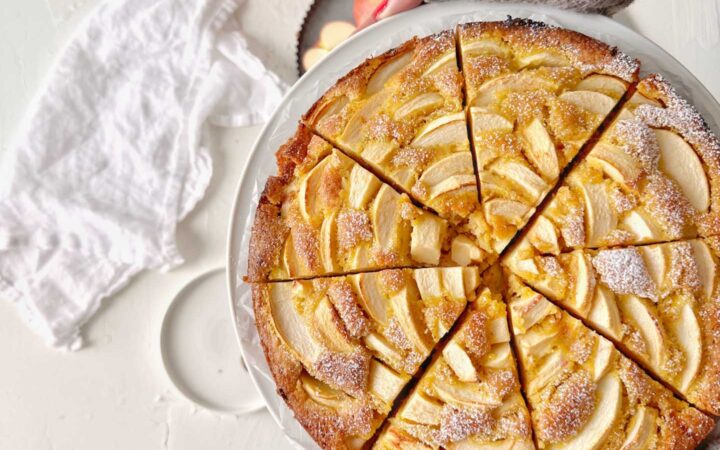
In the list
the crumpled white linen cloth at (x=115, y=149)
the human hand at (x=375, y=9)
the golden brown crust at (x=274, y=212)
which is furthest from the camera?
the crumpled white linen cloth at (x=115, y=149)

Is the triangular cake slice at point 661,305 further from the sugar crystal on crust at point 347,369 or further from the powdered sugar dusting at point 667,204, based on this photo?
the sugar crystal on crust at point 347,369

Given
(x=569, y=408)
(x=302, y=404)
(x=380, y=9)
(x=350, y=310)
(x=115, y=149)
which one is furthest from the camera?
(x=115, y=149)

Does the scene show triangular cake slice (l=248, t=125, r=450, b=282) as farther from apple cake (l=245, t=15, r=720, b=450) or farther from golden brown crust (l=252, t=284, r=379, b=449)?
golden brown crust (l=252, t=284, r=379, b=449)

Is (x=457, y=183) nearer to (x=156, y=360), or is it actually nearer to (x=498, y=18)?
(x=498, y=18)

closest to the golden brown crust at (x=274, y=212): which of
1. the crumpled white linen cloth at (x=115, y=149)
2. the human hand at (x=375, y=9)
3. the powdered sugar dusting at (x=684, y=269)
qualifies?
the human hand at (x=375, y=9)

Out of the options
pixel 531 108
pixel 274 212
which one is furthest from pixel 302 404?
pixel 531 108

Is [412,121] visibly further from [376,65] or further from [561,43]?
[561,43]
